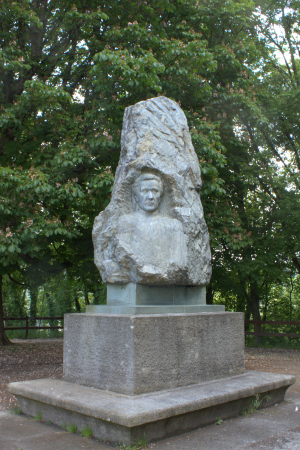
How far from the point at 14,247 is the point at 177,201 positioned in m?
3.22

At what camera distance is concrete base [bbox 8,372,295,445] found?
3543 mm

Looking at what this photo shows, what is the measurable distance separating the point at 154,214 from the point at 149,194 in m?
0.27

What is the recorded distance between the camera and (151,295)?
15.8 ft

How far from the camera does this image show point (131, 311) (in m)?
4.39

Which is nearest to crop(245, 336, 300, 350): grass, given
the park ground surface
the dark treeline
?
the dark treeline

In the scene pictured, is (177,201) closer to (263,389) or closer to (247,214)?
(263,389)

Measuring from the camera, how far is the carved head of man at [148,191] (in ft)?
16.4

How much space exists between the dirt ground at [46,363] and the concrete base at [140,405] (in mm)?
1247

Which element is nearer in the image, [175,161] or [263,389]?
[263,389]

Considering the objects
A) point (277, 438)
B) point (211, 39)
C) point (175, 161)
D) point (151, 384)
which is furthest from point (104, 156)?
point (277, 438)

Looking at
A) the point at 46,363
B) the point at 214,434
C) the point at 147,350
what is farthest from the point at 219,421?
the point at 46,363

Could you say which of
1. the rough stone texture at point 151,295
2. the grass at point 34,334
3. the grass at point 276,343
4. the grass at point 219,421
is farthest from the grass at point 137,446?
the grass at point 34,334

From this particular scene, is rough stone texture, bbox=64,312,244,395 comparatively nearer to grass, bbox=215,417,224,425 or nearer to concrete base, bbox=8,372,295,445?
concrete base, bbox=8,372,295,445

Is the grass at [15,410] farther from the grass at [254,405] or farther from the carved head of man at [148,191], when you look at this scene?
the carved head of man at [148,191]
